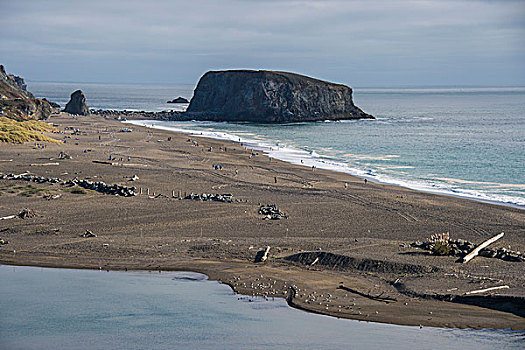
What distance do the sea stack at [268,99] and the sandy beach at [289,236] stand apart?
246ft

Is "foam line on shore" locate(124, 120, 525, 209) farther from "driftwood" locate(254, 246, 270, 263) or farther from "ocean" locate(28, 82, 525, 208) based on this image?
"driftwood" locate(254, 246, 270, 263)

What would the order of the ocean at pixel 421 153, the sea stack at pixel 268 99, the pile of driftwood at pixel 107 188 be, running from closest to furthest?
the pile of driftwood at pixel 107 188
the ocean at pixel 421 153
the sea stack at pixel 268 99

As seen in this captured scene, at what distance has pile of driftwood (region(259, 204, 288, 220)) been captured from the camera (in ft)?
85.1

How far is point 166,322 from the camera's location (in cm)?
1484

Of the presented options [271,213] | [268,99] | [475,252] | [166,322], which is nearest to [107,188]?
[271,213]

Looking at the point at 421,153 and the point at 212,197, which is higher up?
the point at 421,153

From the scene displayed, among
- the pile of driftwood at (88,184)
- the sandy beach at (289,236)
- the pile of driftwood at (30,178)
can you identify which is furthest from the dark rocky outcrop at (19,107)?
the pile of driftwood at (88,184)

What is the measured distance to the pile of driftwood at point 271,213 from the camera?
25953 mm

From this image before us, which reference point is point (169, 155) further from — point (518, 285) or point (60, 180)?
point (518, 285)

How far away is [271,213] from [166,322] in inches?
486

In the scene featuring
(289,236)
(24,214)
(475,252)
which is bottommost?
(289,236)

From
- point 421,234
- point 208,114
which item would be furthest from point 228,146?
point 208,114

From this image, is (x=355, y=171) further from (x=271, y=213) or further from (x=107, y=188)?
(x=107, y=188)

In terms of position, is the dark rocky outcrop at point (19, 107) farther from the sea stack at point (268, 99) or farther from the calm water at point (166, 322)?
the calm water at point (166, 322)
